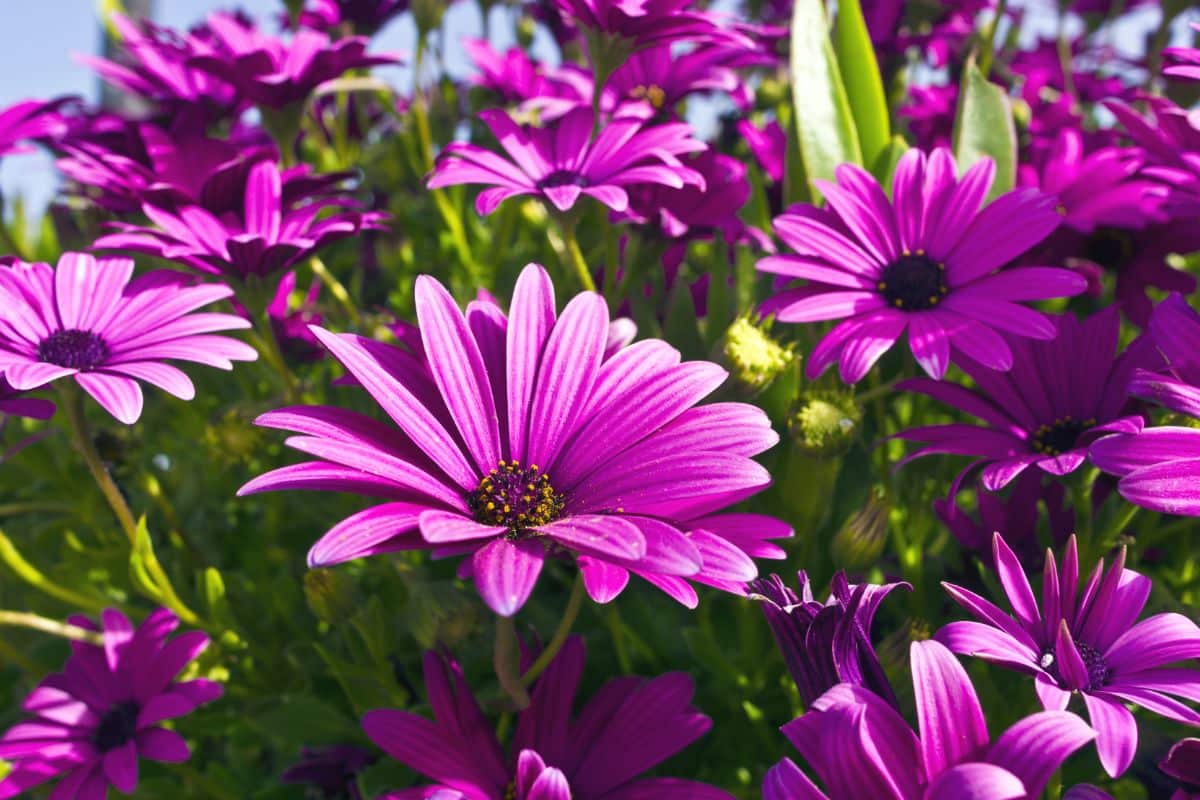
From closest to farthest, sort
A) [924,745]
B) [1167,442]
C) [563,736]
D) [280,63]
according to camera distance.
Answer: [924,745]
[1167,442]
[563,736]
[280,63]

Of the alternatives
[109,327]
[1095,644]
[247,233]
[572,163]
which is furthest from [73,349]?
[1095,644]

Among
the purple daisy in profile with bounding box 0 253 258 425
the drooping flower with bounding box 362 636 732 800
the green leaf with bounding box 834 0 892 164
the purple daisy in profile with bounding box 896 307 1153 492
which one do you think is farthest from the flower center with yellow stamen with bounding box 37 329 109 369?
the green leaf with bounding box 834 0 892 164

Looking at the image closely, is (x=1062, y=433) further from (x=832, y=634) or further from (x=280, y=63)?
(x=280, y=63)

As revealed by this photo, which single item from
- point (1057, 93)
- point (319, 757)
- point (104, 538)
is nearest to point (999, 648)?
point (319, 757)

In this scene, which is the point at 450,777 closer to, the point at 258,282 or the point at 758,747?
the point at 758,747

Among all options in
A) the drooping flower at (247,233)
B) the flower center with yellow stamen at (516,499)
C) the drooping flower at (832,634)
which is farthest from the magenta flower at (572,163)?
the drooping flower at (832,634)
